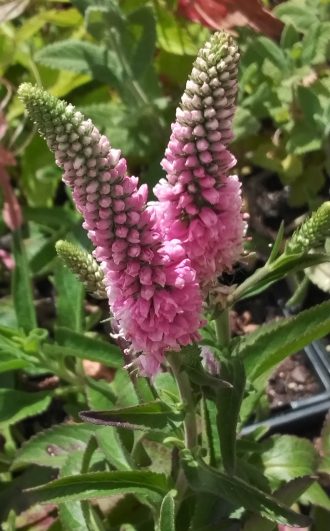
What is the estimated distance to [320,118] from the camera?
149cm

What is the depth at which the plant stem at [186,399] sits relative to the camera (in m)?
0.89

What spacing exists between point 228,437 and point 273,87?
88cm

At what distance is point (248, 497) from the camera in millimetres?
994

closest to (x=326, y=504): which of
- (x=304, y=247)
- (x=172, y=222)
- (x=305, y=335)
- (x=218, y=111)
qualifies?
(x=305, y=335)

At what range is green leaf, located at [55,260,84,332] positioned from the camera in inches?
56.7

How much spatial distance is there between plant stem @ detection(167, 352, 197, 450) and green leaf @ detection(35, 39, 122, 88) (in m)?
0.85

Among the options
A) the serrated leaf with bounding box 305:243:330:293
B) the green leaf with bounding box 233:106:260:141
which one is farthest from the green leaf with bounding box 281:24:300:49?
the serrated leaf with bounding box 305:243:330:293

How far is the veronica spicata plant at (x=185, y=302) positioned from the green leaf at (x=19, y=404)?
0.55ft

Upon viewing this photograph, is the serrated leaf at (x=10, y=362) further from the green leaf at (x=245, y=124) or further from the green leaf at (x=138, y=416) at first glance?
the green leaf at (x=245, y=124)

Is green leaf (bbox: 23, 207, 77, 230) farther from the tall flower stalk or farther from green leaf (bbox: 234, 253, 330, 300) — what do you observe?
the tall flower stalk

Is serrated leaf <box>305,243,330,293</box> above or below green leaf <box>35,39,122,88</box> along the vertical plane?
below

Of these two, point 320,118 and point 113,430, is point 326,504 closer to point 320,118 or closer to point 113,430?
point 113,430

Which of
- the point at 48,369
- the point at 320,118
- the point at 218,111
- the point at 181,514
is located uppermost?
the point at 218,111

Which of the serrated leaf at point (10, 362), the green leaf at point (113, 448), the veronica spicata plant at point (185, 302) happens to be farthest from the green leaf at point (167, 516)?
the serrated leaf at point (10, 362)
